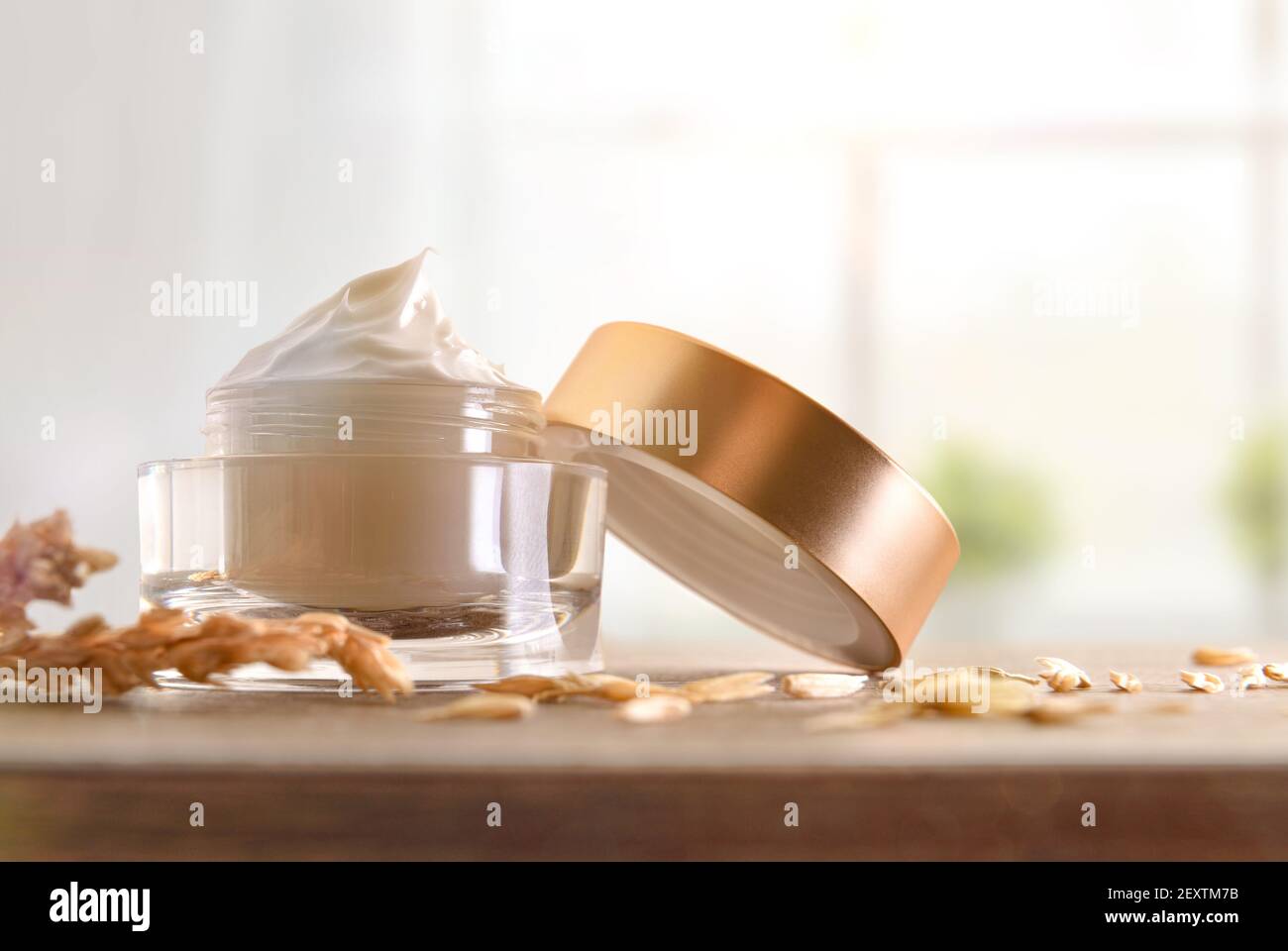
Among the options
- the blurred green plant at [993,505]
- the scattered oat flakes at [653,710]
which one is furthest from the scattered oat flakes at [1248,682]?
the blurred green plant at [993,505]

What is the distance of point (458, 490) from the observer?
420 mm

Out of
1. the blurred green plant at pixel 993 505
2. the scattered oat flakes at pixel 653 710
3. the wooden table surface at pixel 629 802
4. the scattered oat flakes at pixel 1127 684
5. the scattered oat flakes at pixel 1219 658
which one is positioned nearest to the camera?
the wooden table surface at pixel 629 802

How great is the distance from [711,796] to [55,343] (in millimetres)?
2149

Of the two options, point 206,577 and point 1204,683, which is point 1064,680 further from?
point 206,577

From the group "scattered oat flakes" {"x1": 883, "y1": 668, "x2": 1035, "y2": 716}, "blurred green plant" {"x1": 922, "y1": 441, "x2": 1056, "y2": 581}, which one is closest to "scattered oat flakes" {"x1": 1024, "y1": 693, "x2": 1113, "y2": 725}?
"scattered oat flakes" {"x1": 883, "y1": 668, "x2": 1035, "y2": 716}

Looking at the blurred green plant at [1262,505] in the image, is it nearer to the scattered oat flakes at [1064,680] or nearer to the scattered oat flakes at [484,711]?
the scattered oat flakes at [1064,680]

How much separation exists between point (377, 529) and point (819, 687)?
0.61ft

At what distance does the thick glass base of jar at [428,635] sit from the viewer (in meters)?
0.41

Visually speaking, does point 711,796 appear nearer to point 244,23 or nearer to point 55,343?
point 55,343

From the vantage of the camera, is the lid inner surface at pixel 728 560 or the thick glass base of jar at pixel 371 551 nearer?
the thick glass base of jar at pixel 371 551

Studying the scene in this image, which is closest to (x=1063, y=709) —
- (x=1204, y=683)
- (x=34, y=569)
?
(x=1204, y=683)

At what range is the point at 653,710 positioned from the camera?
353mm

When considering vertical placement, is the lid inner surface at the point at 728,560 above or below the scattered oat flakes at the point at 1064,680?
above

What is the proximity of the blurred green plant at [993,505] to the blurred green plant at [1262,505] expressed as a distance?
1.65 feet
